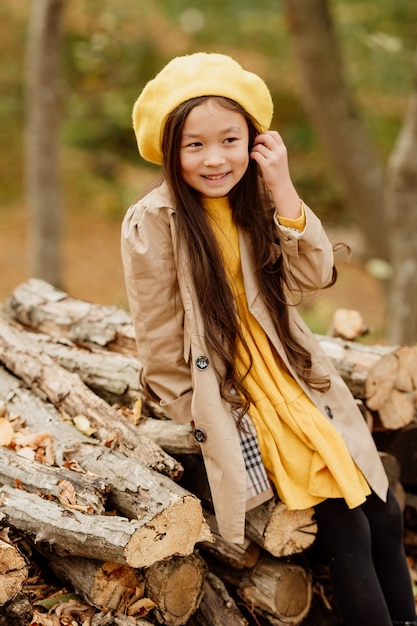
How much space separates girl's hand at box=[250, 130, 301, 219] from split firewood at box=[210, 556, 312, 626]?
138cm

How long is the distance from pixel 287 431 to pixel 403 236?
4.04 metres

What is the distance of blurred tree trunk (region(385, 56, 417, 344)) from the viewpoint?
5.99 metres

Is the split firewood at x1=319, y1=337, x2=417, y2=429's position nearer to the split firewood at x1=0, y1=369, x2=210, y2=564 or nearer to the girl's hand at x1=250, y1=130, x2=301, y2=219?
the girl's hand at x1=250, y1=130, x2=301, y2=219

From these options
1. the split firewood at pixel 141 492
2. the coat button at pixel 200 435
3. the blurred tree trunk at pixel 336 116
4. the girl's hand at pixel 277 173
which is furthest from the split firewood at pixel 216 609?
the blurred tree trunk at pixel 336 116

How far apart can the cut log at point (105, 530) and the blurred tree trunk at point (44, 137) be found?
16.4ft

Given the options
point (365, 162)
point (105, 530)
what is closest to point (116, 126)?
point (365, 162)

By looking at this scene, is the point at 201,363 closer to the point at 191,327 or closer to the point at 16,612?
the point at 191,327

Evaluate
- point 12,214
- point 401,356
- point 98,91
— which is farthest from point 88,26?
point 401,356

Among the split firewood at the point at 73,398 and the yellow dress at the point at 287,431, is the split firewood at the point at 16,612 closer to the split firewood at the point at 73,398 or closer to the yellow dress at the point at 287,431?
the split firewood at the point at 73,398

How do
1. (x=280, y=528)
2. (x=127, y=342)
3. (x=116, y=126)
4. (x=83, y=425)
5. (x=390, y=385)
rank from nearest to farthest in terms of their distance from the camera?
(x=280, y=528) < (x=83, y=425) < (x=390, y=385) < (x=127, y=342) < (x=116, y=126)

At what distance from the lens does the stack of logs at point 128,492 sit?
2.42m

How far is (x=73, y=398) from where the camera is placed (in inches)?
122

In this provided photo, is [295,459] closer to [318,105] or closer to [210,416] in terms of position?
[210,416]

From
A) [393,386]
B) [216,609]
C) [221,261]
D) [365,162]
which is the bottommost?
[216,609]
